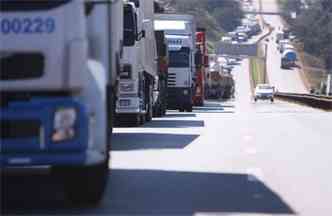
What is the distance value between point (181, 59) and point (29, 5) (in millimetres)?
33870

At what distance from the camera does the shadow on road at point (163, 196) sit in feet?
35.7

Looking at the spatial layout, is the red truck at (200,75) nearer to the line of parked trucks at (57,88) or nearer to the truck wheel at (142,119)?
the truck wheel at (142,119)

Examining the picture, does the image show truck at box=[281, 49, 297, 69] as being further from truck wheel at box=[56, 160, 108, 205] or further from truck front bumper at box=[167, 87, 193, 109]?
truck wheel at box=[56, 160, 108, 205]

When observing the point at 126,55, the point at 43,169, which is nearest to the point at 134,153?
the point at 43,169

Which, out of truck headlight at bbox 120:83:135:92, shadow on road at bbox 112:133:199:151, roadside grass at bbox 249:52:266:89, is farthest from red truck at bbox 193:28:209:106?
roadside grass at bbox 249:52:266:89

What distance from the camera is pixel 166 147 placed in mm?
19656

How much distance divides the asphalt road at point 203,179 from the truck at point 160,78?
32.0ft

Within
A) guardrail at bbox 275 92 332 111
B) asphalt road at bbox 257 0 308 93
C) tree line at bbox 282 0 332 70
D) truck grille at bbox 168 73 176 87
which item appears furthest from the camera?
tree line at bbox 282 0 332 70

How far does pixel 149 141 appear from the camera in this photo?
2133cm

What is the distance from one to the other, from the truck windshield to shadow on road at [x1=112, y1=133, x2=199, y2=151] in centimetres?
2005

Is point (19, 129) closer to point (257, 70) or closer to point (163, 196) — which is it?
point (163, 196)

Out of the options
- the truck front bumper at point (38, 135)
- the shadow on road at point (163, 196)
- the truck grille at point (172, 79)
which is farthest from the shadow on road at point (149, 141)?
the truck grille at point (172, 79)

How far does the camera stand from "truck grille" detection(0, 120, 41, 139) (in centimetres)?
974

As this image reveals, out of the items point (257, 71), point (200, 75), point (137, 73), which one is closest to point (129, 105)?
point (137, 73)
